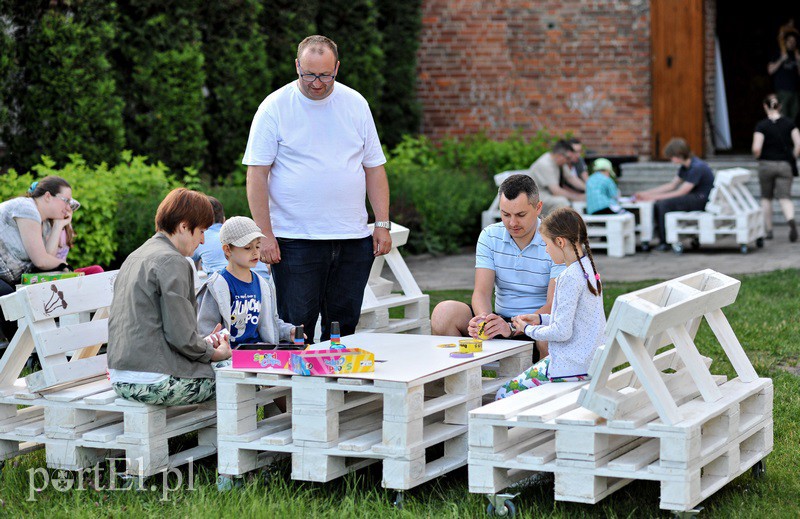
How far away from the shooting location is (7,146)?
1035cm

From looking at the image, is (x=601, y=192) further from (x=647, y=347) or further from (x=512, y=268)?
(x=647, y=347)

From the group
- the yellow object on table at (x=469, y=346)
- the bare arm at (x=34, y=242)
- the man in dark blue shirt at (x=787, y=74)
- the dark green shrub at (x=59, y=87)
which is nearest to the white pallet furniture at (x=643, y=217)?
the dark green shrub at (x=59, y=87)

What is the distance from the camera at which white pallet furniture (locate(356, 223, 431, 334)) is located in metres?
6.43

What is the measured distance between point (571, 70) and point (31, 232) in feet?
33.5

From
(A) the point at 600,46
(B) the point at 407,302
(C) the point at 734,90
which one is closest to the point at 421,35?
(A) the point at 600,46

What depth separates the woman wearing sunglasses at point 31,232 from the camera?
7086mm

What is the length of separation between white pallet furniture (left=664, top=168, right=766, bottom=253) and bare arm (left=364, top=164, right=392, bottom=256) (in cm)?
722

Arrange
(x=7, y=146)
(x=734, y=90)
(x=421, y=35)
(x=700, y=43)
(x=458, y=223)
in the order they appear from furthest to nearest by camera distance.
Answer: (x=734, y=90)
(x=421, y=35)
(x=700, y=43)
(x=458, y=223)
(x=7, y=146)

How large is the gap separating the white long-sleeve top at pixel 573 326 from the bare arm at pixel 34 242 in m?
3.52

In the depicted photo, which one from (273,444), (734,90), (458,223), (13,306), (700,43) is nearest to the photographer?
(273,444)

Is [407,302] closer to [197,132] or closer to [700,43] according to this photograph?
[197,132]

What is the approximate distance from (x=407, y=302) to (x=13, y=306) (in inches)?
95.2

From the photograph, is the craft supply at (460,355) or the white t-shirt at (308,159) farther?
the white t-shirt at (308,159)

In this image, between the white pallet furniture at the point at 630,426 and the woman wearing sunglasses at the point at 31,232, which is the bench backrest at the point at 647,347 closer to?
the white pallet furniture at the point at 630,426
